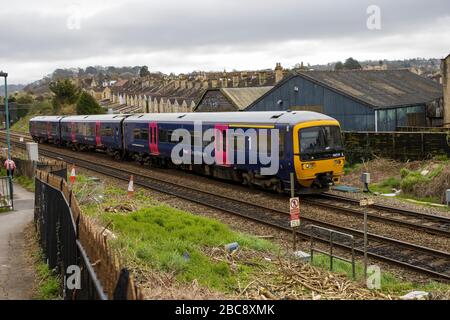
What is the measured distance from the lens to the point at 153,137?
27.4 m

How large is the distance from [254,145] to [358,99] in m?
12.3

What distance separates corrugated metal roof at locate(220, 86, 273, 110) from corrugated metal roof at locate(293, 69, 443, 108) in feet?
23.7

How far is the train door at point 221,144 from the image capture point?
68.9ft

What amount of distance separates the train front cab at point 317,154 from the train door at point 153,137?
1033 cm

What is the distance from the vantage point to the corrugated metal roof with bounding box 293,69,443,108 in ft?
102

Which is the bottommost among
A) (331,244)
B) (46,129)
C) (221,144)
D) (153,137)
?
(331,244)

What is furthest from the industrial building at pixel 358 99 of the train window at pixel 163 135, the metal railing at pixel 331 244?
the metal railing at pixel 331 244

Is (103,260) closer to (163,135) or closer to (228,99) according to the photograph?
(163,135)

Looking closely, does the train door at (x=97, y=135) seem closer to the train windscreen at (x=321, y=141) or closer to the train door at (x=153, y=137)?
the train door at (x=153, y=137)

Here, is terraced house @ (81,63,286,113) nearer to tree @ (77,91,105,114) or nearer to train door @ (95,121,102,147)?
tree @ (77,91,105,114)

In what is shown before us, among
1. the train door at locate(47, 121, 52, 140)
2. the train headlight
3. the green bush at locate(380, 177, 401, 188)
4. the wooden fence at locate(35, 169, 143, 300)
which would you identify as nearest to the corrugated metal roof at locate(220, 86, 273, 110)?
the train door at locate(47, 121, 52, 140)

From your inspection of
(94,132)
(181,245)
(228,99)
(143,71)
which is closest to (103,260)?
(181,245)

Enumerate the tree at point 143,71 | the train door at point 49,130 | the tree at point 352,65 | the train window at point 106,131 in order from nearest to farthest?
the train window at point 106,131, the train door at point 49,130, the tree at point 352,65, the tree at point 143,71
